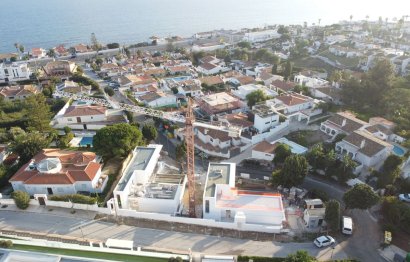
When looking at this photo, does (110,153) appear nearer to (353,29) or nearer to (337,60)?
(337,60)

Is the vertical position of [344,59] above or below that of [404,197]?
above

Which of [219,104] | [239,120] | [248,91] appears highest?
[248,91]

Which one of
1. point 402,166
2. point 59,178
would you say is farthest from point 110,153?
point 402,166

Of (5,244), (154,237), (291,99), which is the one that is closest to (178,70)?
(291,99)

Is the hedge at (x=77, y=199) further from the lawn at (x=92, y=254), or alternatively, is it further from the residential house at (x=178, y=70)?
the residential house at (x=178, y=70)

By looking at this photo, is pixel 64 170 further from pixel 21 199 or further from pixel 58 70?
pixel 58 70

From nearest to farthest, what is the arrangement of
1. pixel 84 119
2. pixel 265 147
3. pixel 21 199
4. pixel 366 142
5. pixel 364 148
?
pixel 21 199, pixel 364 148, pixel 366 142, pixel 265 147, pixel 84 119

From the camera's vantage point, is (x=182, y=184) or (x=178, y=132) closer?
(x=182, y=184)
